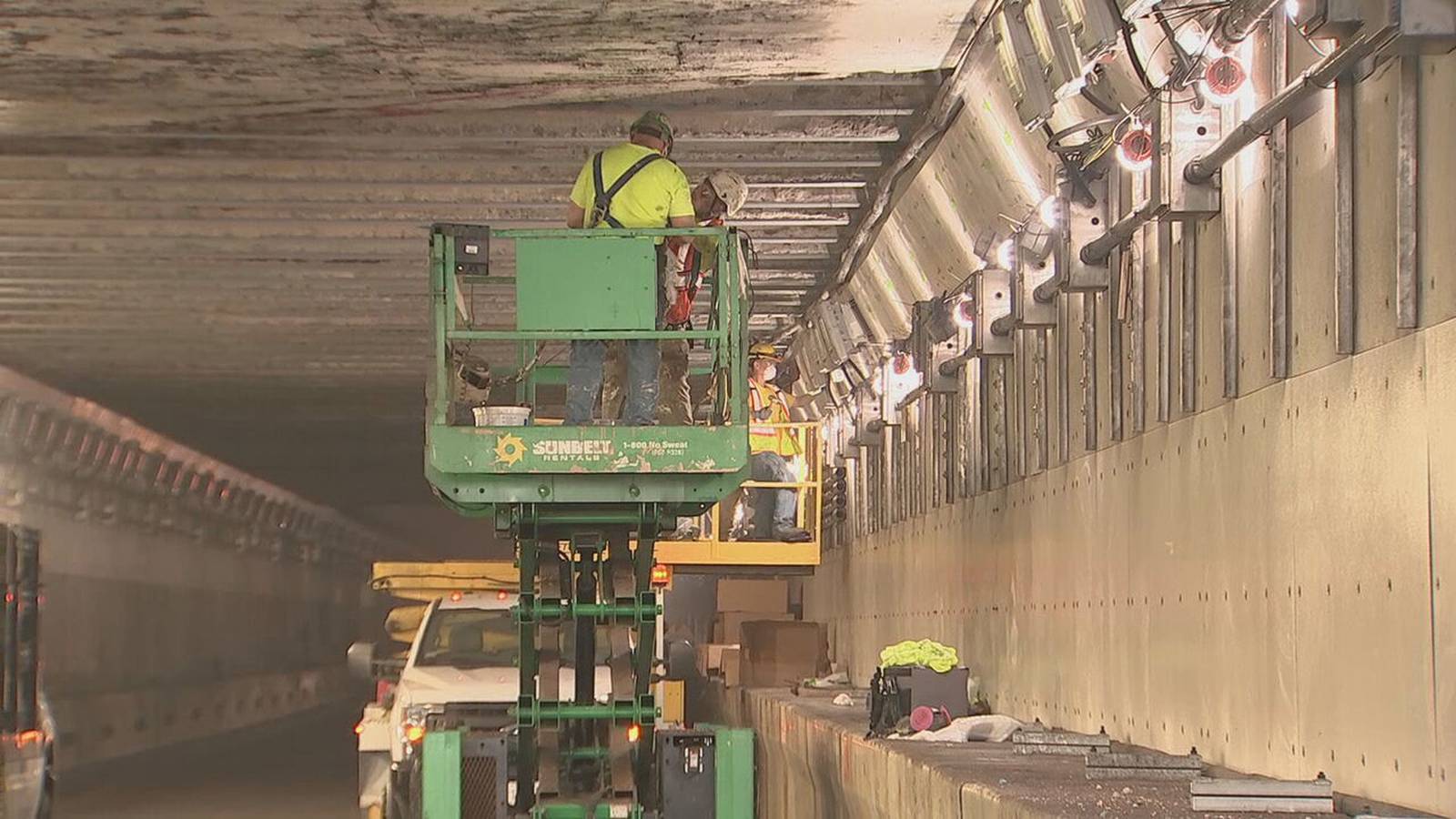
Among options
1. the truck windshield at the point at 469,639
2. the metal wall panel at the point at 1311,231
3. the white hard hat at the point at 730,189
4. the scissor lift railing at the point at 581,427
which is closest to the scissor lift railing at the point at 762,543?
the truck windshield at the point at 469,639

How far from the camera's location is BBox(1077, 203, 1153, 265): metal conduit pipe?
9.95 meters

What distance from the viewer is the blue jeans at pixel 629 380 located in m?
11.3

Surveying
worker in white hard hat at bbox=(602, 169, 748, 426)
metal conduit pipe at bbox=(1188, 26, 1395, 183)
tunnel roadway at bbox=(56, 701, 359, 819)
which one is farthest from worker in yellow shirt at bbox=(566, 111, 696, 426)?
tunnel roadway at bbox=(56, 701, 359, 819)

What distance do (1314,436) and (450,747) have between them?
5.23 meters

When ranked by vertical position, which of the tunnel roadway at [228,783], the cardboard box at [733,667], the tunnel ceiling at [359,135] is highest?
the tunnel ceiling at [359,135]

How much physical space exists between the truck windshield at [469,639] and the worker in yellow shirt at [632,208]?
6071 millimetres

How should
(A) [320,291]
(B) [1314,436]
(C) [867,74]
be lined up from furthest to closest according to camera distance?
(A) [320,291] → (C) [867,74] → (B) [1314,436]

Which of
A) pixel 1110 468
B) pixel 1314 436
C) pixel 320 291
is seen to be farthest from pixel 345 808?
pixel 1314 436

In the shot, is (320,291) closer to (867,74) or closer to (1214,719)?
(867,74)

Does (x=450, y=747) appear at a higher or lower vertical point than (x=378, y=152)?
lower

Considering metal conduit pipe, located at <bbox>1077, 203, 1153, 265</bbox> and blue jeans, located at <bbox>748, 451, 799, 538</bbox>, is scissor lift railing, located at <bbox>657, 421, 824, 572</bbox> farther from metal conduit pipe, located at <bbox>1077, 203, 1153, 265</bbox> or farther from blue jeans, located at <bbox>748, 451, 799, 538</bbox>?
metal conduit pipe, located at <bbox>1077, 203, 1153, 265</bbox>

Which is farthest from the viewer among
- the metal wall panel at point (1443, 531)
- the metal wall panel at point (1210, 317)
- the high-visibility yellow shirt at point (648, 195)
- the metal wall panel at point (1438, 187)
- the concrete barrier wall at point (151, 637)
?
the concrete barrier wall at point (151, 637)

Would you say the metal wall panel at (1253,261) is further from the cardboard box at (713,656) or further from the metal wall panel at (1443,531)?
the cardboard box at (713,656)

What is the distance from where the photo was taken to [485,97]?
14.1 metres
